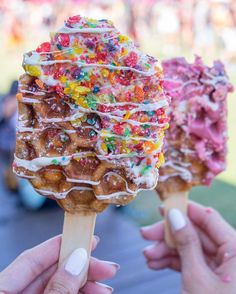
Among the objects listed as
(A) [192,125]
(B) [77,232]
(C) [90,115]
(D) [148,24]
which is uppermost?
(C) [90,115]

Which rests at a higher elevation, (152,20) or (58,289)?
(58,289)

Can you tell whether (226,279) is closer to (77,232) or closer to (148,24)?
(77,232)

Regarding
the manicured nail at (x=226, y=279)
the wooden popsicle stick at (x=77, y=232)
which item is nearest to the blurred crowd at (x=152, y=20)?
the manicured nail at (x=226, y=279)

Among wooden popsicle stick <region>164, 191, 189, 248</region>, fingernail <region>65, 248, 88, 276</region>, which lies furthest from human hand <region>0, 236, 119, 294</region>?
wooden popsicle stick <region>164, 191, 189, 248</region>

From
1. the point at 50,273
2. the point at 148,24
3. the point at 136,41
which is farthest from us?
the point at 148,24

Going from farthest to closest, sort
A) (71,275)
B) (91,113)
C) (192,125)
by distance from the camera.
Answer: (192,125) → (71,275) → (91,113)

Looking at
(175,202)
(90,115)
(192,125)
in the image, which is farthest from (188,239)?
(90,115)

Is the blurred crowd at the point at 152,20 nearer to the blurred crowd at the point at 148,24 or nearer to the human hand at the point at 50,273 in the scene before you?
the blurred crowd at the point at 148,24
